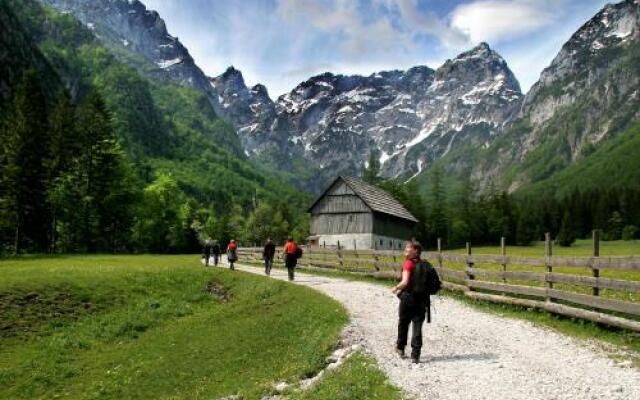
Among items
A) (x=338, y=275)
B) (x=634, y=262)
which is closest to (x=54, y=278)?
(x=338, y=275)

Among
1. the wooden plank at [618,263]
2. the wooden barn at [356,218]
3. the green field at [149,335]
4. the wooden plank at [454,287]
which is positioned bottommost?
the green field at [149,335]

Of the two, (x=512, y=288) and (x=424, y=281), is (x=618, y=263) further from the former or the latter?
(x=424, y=281)

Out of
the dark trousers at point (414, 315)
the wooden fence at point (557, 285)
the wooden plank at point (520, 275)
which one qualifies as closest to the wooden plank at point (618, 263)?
the wooden fence at point (557, 285)

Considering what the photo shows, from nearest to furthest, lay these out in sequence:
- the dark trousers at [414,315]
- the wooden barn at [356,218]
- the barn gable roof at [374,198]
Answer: the dark trousers at [414,315], the barn gable roof at [374,198], the wooden barn at [356,218]

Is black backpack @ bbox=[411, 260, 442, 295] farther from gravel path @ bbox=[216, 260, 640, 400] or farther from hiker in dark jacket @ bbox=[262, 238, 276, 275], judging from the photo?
hiker in dark jacket @ bbox=[262, 238, 276, 275]

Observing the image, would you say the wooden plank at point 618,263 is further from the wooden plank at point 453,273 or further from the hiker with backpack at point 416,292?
the wooden plank at point 453,273

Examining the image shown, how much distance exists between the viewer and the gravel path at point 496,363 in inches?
398

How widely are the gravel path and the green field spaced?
7.61 feet

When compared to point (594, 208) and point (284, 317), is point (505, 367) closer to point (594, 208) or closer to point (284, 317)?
point (284, 317)

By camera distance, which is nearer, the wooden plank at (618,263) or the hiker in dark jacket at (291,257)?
the wooden plank at (618,263)

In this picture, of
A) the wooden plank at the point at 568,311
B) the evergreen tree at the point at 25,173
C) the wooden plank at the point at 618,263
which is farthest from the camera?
the evergreen tree at the point at 25,173

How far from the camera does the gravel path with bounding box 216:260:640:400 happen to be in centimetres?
1012

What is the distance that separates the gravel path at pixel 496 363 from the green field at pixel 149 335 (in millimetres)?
2320

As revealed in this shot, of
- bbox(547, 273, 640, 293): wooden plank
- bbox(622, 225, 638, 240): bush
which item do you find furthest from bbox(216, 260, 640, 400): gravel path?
bbox(622, 225, 638, 240): bush
